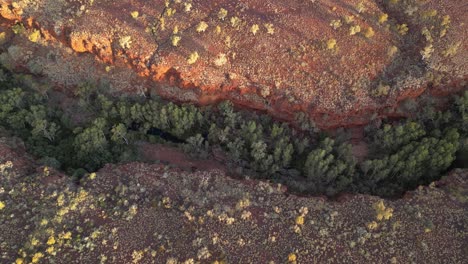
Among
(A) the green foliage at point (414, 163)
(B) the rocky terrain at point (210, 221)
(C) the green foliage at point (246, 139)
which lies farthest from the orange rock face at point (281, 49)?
(B) the rocky terrain at point (210, 221)

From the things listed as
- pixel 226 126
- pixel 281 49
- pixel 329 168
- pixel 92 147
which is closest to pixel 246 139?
pixel 226 126

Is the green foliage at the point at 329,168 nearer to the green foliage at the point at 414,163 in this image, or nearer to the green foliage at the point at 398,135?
the green foliage at the point at 414,163

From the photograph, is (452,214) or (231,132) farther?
(231,132)

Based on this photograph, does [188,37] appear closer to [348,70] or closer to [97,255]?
[348,70]

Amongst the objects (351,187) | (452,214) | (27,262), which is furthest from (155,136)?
(452,214)

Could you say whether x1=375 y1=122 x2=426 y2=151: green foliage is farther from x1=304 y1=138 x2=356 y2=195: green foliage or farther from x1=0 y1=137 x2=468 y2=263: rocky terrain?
x1=0 y1=137 x2=468 y2=263: rocky terrain

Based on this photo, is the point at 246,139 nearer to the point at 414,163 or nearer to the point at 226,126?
the point at 226,126
